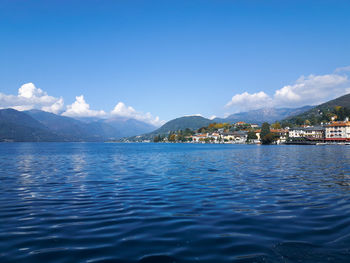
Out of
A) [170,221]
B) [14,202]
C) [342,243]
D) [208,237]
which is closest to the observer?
[342,243]

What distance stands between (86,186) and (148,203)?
8735mm

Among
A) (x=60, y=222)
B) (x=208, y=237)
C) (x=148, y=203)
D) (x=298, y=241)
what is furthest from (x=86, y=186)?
(x=298, y=241)

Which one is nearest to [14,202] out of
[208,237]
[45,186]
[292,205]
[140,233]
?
[45,186]

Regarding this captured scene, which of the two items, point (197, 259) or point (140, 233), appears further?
point (140, 233)

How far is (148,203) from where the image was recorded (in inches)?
619

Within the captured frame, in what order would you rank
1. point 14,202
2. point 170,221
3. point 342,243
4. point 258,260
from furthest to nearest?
point 14,202
point 170,221
point 342,243
point 258,260

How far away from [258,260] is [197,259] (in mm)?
1789

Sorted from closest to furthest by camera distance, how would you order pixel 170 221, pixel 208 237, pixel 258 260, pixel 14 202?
1. pixel 258 260
2. pixel 208 237
3. pixel 170 221
4. pixel 14 202

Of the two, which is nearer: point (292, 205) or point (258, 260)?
point (258, 260)

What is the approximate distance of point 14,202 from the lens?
1623 centimetres

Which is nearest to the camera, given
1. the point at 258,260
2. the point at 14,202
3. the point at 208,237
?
the point at 258,260

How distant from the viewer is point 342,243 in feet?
29.8

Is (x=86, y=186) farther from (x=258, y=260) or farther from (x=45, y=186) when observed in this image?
(x=258, y=260)

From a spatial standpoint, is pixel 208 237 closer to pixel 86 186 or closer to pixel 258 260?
pixel 258 260
